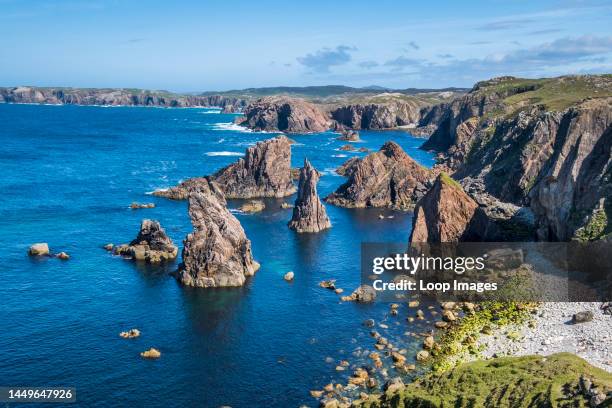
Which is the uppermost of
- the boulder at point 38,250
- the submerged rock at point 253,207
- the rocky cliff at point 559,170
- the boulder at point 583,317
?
the rocky cliff at point 559,170

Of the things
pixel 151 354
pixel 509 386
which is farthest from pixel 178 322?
pixel 509 386

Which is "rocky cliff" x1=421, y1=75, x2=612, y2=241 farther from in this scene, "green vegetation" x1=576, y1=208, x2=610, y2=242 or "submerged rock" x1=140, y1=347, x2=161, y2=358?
"submerged rock" x1=140, y1=347, x2=161, y2=358

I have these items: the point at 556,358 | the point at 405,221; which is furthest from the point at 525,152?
the point at 556,358

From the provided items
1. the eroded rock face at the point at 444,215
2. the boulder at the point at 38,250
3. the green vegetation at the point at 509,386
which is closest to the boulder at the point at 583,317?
the green vegetation at the point at 509,386

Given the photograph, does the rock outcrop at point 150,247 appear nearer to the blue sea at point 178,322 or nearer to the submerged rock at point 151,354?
the blue sea at point 178,322

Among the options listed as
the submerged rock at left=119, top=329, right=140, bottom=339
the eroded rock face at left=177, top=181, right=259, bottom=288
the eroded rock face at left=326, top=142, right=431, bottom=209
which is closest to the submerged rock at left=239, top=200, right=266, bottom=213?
the eroded rock face at left=326, top=142, right=431, bottom=209

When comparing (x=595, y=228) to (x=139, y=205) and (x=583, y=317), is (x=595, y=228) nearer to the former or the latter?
(x=583, y=317)
